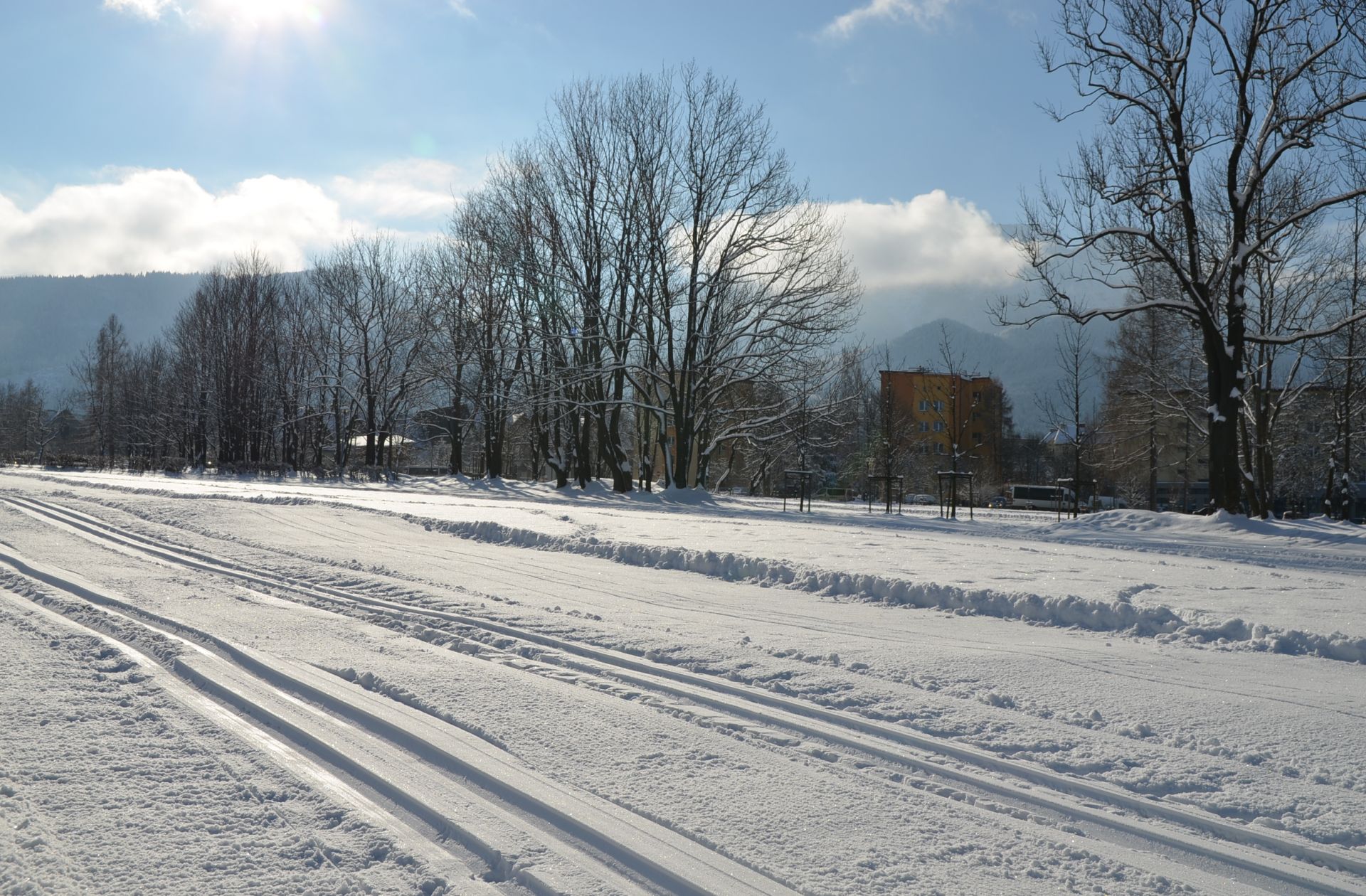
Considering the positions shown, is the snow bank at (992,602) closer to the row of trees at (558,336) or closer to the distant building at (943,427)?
the row of trees at (558,336)

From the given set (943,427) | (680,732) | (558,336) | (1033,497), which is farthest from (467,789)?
(943,427)

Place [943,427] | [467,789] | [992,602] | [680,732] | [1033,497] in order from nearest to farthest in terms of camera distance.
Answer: [467,789], [680,732], [992,602], [1033,497], [943,427]

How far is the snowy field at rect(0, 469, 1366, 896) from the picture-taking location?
3.24 metres

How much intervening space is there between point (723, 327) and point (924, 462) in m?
40.9

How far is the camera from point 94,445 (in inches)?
3735

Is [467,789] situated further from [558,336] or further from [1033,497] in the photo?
[1033,497]

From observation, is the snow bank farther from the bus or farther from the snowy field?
the bus

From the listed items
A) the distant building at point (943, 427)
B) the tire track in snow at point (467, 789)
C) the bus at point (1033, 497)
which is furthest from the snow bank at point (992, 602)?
the bus at point (1033, 497)

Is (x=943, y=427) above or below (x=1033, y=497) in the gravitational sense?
above

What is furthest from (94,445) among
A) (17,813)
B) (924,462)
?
(17,813)

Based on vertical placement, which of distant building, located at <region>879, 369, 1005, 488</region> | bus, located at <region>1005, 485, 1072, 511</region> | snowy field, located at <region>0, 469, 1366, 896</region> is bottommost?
bus, located at <region>1005, 485, 1072, 511</region>

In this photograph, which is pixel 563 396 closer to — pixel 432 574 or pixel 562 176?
pixel 562 176

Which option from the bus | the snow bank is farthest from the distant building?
the snow bank

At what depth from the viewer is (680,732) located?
4.72 metres
